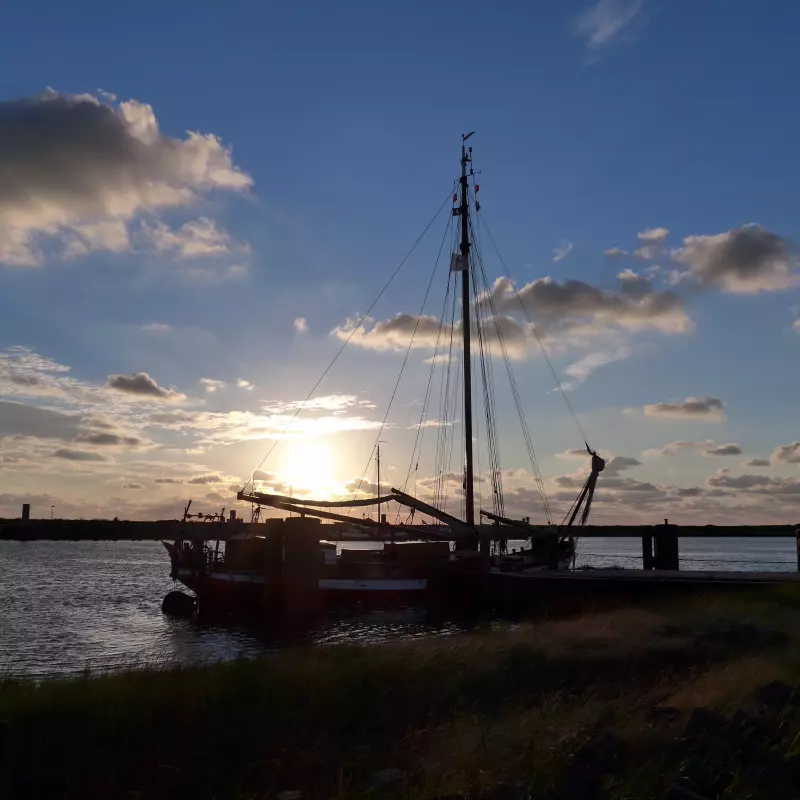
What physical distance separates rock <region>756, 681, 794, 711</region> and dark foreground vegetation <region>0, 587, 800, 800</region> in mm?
31

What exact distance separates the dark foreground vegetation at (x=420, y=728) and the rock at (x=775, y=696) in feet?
0.10

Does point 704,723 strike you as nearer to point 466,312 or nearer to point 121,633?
point 121,633

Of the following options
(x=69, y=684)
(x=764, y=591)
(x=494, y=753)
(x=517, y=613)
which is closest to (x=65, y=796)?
(x=69, y=684)

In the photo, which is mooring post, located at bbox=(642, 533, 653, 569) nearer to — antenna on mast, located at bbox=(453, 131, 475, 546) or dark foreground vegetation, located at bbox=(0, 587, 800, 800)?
antenna on mast, located at bbox=(453, 131, 475, 546)

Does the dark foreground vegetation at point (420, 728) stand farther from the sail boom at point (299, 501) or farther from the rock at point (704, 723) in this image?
the sail boom at point (299, 501)

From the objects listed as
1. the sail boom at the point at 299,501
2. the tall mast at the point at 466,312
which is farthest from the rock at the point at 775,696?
the tall mast at the point at 466,312

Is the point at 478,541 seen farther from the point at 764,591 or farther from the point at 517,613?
the point at 764,591

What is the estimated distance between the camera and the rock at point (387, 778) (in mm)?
9573

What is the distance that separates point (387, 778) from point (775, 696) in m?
6.16

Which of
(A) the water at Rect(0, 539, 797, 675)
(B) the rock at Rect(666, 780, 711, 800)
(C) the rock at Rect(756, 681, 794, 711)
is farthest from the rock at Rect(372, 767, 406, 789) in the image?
(A) the water at Rect(0, 539, 797, 675)

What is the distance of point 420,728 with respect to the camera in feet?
42.4

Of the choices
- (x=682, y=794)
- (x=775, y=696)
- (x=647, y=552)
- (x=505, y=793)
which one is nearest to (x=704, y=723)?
(x=775, y=696)

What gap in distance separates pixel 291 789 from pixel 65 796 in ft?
9.95

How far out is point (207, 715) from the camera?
12.9 metres
